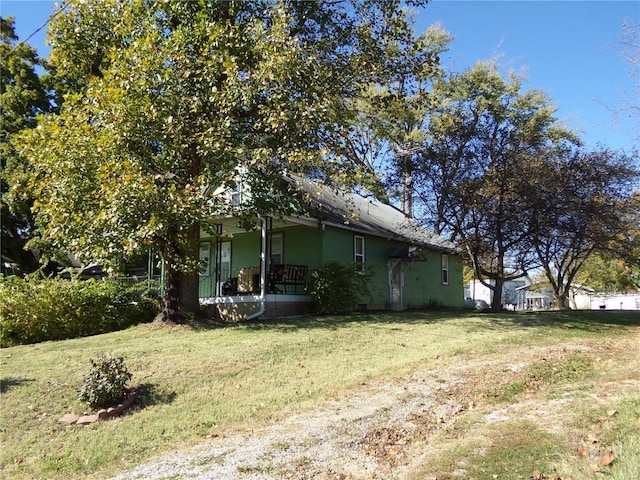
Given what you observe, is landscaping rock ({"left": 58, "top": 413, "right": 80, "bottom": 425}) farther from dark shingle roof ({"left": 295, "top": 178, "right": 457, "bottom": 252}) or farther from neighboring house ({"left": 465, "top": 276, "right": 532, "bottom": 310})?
neighboring house ({"left": 465, "top": 276, "right": 532, "bottom": 310})

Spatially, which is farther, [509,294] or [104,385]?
[509,294]

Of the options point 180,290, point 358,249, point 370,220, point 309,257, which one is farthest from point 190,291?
point 370,220

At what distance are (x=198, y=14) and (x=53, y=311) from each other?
7.99 m

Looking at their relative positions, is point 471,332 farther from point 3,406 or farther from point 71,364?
point 3,406

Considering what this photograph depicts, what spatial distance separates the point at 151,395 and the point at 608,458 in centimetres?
Result: 586

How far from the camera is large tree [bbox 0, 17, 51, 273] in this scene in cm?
2091

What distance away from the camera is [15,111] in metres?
21.8

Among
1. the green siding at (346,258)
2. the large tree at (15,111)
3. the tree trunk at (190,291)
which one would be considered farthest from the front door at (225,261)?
the large tree at (15,111)

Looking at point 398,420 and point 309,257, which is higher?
point 309,257

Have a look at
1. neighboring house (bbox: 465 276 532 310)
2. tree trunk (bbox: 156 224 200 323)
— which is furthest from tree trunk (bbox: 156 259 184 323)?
neighboring house (bbox: 465 276 532 310)

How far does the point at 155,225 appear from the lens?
10.2 meters

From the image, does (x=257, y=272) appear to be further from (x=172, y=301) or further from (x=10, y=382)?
(x=10, y=382)

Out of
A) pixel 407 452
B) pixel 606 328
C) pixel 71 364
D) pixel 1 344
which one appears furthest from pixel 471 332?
pixel 1 344

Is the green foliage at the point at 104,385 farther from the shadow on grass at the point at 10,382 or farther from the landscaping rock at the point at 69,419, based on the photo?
the shadow on grass at the point at 10,382
